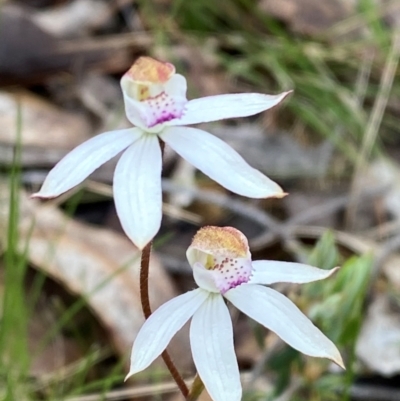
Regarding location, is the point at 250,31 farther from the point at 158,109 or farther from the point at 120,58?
the point at 158,109

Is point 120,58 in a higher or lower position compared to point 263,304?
Result: lower

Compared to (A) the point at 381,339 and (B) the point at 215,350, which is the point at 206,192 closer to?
(A) the point at 381,339

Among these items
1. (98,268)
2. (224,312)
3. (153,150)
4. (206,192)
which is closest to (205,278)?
(224,312)

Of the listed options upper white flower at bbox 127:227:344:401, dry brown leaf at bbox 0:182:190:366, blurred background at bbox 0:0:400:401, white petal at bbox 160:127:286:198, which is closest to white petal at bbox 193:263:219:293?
upper white flower at bbox 127:227:344:401

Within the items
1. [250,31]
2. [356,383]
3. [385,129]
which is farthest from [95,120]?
[356,383]

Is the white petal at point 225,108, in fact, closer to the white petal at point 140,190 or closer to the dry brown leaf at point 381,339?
the white petal at point 140,190

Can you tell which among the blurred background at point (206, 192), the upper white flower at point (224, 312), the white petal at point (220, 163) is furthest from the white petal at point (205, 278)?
the blurred background at point (206, 192)
